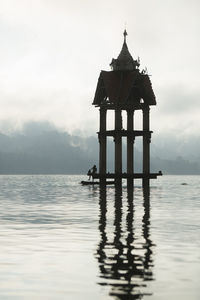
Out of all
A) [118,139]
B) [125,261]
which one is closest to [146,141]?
[118,139]

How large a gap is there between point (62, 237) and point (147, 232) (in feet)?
11.6

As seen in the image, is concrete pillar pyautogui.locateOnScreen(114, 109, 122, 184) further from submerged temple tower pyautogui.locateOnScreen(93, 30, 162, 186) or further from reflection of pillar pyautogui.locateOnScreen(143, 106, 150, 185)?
reflection of pillar pyautogui.locateOnScreen(143, 106, 150, 185)

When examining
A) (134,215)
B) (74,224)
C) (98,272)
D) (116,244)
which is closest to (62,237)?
(116,244)

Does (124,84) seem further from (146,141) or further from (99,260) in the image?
(99,260)

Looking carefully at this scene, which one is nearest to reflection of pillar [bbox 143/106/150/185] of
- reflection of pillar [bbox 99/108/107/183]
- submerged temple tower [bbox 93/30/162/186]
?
submerged temple tower [bbox 93/30/162/186]

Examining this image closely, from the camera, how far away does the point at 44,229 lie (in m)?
23.3

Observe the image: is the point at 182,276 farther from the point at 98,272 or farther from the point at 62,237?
the point at 62,237

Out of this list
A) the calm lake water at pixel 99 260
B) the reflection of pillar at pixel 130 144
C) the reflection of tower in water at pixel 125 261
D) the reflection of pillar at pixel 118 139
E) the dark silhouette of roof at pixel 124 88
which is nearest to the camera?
the calm lake water at pixel 99 260

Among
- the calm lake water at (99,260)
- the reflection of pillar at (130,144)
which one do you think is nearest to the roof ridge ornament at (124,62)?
the reflection of pillar at (130,144)

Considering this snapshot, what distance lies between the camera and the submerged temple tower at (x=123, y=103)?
265 feet

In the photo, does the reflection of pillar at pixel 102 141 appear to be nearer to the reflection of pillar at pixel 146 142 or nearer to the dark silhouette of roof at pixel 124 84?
the dark silhouette of roof at pixel 124 84

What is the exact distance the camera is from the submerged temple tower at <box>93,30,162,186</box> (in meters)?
80.7

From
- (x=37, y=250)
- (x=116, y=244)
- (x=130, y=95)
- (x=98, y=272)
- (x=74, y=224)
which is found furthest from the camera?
(x=130, y=95)

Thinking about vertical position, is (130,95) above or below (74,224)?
above
